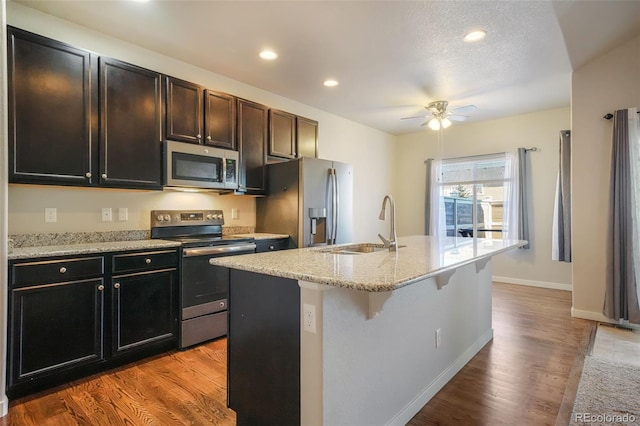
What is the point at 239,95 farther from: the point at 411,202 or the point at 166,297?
the point at 411,202

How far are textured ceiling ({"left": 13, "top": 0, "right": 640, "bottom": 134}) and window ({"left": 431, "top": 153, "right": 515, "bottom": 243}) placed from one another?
1.62 metres

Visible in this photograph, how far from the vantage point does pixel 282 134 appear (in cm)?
414

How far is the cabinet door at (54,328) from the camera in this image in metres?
2.13

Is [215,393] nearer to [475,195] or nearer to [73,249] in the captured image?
[73,249]

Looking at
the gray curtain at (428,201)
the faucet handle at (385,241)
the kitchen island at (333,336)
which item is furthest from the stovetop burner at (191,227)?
the gray curtain at (428,201)

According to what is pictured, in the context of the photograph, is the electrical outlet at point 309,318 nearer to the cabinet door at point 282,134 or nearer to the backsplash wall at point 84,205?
the backsplash wall at point 84,205

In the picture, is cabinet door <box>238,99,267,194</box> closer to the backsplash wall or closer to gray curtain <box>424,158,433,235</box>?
the backsplash wall

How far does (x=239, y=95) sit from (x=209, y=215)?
1.42m

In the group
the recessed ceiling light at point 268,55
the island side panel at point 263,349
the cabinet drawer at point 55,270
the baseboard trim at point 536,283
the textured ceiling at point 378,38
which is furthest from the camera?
the baseboard trim at point 536,283

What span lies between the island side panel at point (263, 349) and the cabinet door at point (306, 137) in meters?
2.81

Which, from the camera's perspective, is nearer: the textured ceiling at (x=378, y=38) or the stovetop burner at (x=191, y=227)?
the textured ceiling at (x=378, y=38)

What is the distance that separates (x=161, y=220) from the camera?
327 centimetres

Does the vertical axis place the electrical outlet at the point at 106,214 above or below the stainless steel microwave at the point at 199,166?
below

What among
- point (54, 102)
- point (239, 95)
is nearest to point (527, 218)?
point (239, 95)
